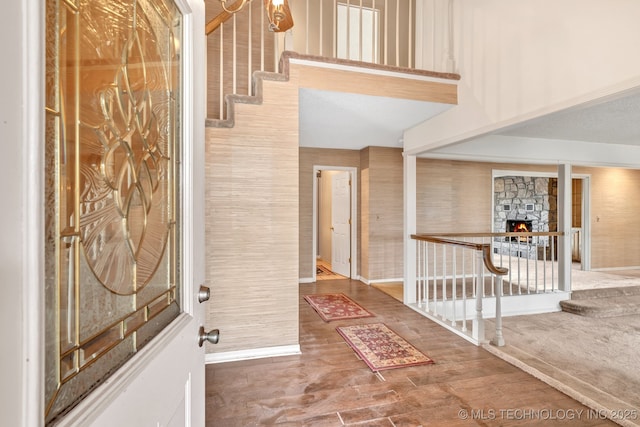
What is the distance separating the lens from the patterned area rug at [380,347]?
2.44 metres

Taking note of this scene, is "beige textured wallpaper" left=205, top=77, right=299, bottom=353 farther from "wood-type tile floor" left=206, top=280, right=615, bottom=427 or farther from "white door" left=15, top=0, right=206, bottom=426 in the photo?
"white door" left=15, top=0, right=206, bottom=426

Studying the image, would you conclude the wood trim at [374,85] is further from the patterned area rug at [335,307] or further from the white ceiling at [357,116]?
the patterned area rug at [335,307]

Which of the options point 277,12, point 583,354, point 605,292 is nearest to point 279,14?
point 277,12

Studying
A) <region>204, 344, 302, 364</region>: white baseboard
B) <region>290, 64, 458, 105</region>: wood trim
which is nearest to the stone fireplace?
<region>290, 64, 458, 105</region>: wood trim

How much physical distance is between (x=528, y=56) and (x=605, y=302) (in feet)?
12.4

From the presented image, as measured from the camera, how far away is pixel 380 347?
8.88 feet

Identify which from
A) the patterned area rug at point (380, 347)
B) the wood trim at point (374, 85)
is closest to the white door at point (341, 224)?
the patterned area rug at point (380, 347)

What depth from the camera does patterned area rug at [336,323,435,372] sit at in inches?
95.9

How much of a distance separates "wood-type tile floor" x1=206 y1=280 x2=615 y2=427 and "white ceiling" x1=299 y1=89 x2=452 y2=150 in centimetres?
224

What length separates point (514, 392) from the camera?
2.07m

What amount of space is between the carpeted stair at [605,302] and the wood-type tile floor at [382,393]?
2371 millimetres
